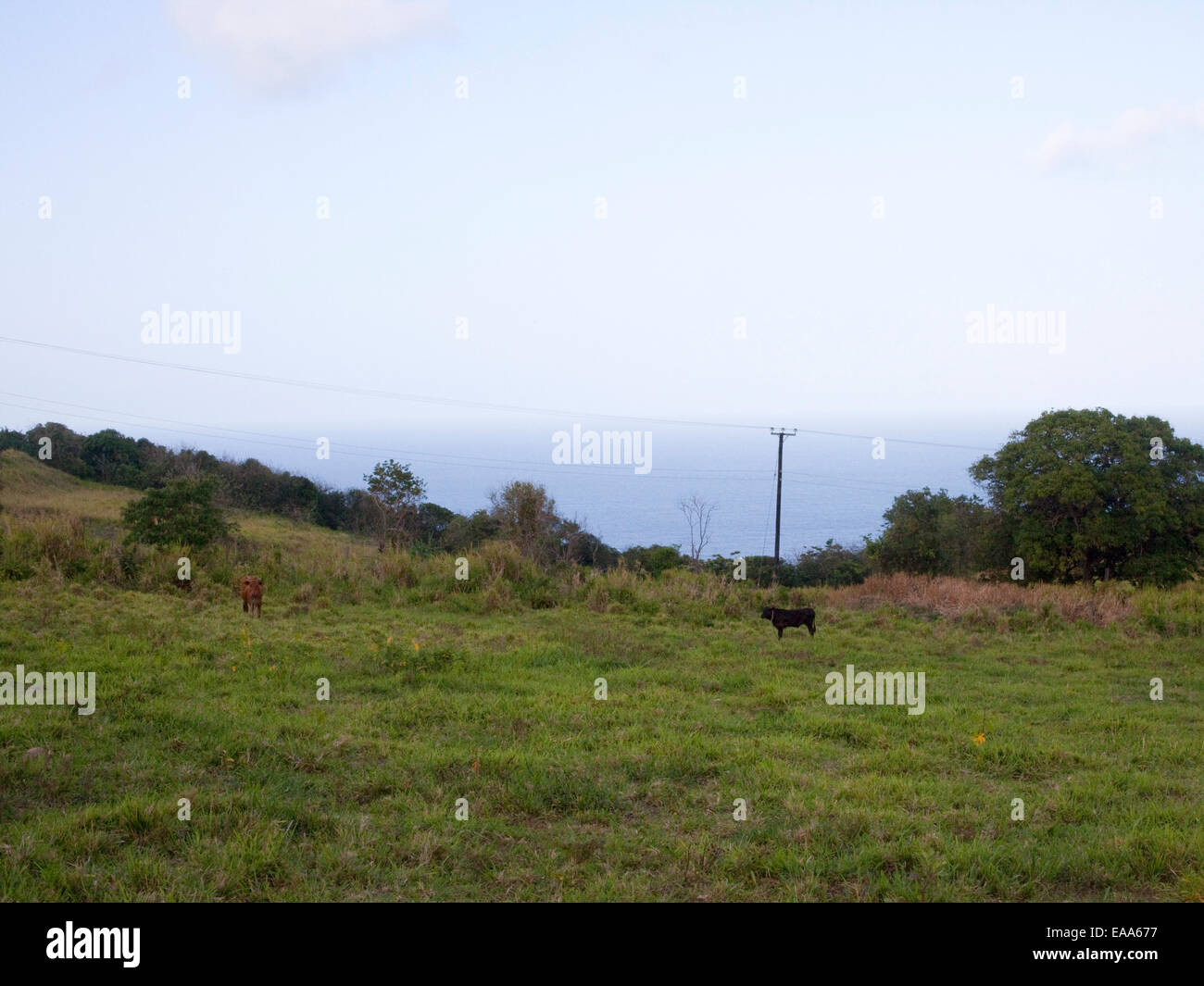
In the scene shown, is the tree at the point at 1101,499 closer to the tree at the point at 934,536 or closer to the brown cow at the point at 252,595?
the tree at the point at 934,536

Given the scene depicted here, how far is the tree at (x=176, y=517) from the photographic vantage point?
→ 1521 centimetres

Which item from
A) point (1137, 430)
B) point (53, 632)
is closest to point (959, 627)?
point (53, 632)

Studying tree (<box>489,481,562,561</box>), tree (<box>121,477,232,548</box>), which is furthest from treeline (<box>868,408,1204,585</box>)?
tree (<box>121,477,232,548</box>)

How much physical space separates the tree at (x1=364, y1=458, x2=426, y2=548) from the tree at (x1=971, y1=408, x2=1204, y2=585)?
796 inches

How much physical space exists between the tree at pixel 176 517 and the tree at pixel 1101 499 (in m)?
23.1

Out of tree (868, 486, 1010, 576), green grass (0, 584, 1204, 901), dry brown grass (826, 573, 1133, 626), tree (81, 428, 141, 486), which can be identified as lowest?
green grass (0, 584, 1204, 901)

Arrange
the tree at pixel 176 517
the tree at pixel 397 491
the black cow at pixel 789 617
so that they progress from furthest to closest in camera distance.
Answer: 1. the tree at pixel 397 491
2. the tree at pixel 176 517
3. the black cow at pixel 789 617

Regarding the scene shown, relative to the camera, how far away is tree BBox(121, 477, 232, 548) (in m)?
15.2

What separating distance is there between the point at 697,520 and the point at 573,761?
52.8 ft

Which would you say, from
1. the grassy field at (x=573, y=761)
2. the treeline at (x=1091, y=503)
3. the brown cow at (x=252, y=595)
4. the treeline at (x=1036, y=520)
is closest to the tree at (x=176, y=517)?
the grassy field at (x=573, y=761)

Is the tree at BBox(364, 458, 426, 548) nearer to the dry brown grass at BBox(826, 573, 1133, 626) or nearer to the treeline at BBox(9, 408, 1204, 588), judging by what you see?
the treeline at BBox(9, 408, 1204, 588)
